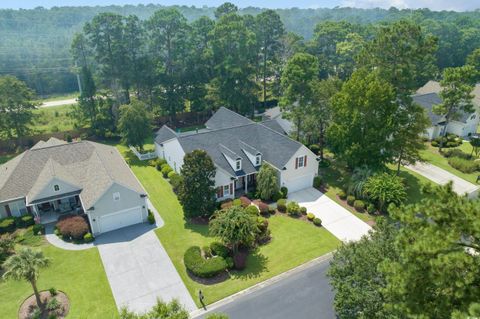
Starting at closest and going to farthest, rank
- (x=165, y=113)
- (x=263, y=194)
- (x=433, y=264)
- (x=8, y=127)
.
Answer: (x=433, y=264) → (x=263, y=194) → (x=8, y=127) → (x=165, y=113)

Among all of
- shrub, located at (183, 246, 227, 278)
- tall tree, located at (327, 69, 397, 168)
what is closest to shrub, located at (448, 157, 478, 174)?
tall tree, located at (327, 69, 397, 168)

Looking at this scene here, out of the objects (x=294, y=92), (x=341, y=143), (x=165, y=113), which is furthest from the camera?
(x=165, y=113)

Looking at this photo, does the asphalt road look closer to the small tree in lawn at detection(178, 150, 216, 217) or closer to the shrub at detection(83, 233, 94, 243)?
the small tree in lawn at detection(178, 150, 216, 217)

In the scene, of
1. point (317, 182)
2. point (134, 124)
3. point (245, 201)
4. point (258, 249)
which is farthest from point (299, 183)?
point (134, 124)

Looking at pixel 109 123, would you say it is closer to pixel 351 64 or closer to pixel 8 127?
pixel 8 127

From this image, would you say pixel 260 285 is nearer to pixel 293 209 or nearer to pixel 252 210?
pixel 252 210

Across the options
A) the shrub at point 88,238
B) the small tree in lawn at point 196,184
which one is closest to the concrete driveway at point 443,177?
the small tree in lawn at point 196,184

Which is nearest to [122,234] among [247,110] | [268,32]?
[247,110]
